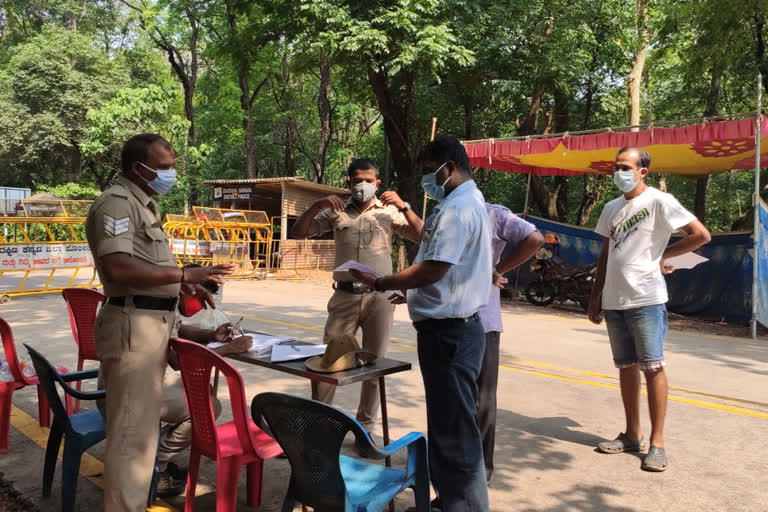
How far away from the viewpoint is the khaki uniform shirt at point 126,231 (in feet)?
8.57

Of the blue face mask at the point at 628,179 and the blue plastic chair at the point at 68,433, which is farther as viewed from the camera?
the blue face mask at the point at 628,179

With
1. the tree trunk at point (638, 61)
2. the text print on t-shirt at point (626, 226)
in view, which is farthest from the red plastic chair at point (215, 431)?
the tree trunk at point (638, 61)

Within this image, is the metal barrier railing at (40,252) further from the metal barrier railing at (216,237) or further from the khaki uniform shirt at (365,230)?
the khaki uniform shirt at (365,230)

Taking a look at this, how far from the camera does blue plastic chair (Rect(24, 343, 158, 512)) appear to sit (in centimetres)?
310

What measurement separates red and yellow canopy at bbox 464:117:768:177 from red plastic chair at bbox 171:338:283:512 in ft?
30.0

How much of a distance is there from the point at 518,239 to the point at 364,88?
19.1 m

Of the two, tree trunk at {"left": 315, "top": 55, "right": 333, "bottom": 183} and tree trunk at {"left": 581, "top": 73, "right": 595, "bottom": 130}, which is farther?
tree trunk at {"left": 315, "top": 55, "right": 333, "bottom": 183}

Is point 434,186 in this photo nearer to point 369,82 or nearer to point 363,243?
point 363,243

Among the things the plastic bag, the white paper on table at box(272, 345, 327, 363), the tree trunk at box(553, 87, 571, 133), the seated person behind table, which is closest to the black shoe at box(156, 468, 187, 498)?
the seated person behind table

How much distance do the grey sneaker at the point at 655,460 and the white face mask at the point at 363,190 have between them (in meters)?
2.54

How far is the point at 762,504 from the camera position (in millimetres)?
3387

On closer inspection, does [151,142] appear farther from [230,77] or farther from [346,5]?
[230,77]

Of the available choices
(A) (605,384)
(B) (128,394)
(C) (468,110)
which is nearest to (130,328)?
(B) (128,394)

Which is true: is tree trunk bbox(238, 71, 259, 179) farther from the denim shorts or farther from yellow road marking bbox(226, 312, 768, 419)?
the denim shorts
